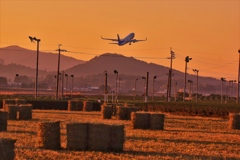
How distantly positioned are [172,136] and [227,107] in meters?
31.6

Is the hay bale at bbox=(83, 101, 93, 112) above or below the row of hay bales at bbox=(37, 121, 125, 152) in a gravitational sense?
above

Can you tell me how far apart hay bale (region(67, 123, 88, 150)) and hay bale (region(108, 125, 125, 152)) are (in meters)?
1.02

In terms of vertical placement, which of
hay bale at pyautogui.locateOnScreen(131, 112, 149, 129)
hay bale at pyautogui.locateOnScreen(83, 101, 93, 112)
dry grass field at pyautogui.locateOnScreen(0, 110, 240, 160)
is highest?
hay bale at pyautogui.locateOnScreen(83, 101, 93, 112)

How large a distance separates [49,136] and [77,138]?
127 centimetres

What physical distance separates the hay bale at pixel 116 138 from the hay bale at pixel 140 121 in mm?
12889

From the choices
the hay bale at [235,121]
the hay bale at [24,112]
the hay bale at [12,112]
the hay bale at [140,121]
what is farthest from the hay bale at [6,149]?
the hay bale at [24,112]

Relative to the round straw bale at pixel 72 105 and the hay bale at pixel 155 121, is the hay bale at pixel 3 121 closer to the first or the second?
the hay bale at pixel 155 121

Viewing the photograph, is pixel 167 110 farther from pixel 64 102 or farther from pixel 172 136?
pixel 172 136

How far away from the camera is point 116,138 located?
24.7 meters

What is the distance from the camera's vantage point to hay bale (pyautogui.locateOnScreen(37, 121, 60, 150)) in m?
25.0

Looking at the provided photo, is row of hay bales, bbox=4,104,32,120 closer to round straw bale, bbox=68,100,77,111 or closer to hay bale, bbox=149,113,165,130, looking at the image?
hay bale, bbox=149,113,165,130

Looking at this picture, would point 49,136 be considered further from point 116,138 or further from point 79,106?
point 79,106

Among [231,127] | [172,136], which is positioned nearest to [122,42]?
[231,127]

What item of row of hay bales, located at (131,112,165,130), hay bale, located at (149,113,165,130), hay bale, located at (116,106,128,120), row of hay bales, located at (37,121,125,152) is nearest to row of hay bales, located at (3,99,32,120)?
hay bale, located at (116,106,128,120)
